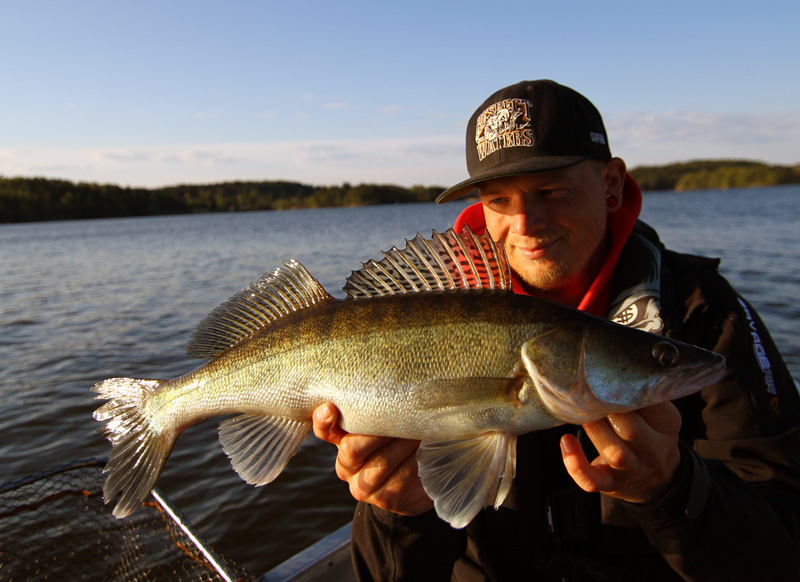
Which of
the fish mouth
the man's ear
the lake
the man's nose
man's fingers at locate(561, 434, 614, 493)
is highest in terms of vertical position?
the man's ear

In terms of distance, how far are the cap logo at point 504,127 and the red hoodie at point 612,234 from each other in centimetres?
47

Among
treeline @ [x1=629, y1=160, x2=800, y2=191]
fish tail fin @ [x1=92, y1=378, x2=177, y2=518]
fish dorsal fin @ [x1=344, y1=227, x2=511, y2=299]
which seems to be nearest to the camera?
fish dorsal fin @ [x1=344, y1=227, x2=511, y2=299]

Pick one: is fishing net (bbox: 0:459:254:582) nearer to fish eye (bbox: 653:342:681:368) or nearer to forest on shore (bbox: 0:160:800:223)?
fish eye (bbox: 653:342:681:368)

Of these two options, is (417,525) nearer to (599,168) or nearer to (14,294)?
(599,168)

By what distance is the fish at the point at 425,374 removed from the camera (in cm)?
203

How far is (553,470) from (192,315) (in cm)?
1079

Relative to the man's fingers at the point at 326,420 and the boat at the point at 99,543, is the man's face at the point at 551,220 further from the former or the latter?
the boat at the point at 99,543

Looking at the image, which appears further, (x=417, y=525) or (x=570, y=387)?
(x=417, y=525)

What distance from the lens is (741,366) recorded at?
258 cm

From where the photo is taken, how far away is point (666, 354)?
199cm

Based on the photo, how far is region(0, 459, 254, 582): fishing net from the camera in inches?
150

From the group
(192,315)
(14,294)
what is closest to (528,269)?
(192,315)

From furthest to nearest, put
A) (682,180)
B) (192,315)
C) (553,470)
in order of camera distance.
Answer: (682,180) → (192,315) → (553,470)

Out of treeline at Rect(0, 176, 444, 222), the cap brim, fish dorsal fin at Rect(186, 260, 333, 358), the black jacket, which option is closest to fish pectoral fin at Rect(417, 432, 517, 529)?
the black jacket
